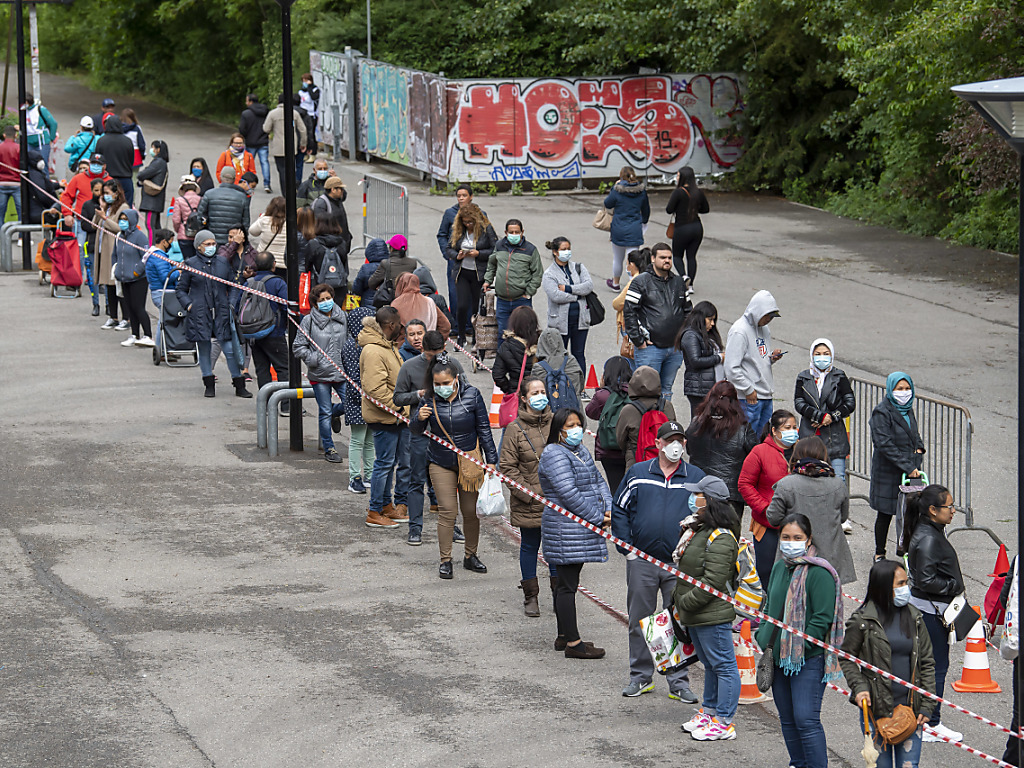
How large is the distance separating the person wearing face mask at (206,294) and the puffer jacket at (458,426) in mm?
5083

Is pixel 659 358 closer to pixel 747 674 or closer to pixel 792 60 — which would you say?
pixel 747 674

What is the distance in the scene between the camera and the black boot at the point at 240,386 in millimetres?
15414

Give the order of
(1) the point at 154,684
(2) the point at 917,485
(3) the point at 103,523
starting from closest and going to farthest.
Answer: (1) the point at 154,684 < (2) the point at 917,485 < (3) the point at 103,523

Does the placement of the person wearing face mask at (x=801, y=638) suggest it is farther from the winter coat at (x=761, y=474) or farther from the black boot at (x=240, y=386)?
the black boot at (x=240, y=386)

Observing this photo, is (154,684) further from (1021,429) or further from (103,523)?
(1021,429)

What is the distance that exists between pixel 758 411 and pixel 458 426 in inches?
115

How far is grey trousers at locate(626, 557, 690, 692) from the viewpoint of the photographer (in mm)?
8336

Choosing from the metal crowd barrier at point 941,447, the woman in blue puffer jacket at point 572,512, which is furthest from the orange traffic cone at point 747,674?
the metal crowd barrier at point 941,447

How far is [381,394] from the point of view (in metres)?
11.2

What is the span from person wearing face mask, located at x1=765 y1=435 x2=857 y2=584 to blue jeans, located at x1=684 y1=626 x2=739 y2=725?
37.5 inches

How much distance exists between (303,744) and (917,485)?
15.9 ft

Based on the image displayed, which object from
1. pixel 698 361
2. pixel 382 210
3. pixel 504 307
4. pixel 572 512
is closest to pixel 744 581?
pixel 572 512

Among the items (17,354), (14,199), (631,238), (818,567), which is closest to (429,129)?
(14,199)

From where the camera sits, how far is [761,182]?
2962 cm
